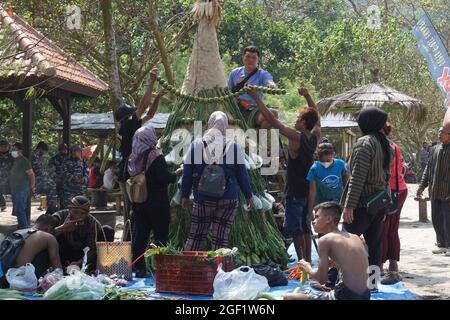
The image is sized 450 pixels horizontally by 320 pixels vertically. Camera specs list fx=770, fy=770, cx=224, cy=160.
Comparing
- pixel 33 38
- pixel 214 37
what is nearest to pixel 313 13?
pixel 33 38

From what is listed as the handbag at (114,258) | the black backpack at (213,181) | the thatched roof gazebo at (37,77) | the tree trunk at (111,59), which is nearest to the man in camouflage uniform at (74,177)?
the thatched roof gazebo at (37,77)

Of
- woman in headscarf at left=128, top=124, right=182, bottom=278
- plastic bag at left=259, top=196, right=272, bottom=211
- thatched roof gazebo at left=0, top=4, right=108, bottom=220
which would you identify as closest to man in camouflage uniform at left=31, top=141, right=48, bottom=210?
thatched roof gazebo at left=0, top=4, right=108, bottom=220

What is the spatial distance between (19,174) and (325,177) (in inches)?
251

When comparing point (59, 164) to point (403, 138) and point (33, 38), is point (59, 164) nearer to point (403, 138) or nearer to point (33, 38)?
point (33, 38)

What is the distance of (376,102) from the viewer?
51.8 feet

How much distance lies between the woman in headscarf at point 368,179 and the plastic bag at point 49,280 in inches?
109

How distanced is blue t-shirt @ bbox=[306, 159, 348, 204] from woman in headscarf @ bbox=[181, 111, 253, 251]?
0.94 m

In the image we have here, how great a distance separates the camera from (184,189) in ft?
26.3

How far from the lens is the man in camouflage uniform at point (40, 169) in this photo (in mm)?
14490

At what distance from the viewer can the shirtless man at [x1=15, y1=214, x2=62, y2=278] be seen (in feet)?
24.7

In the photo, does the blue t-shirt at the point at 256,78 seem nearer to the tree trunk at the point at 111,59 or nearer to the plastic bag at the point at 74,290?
the tree trunk at the point at 111,59

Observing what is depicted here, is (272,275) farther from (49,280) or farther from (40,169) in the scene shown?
(40,169)

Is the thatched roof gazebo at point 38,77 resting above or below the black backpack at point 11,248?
above

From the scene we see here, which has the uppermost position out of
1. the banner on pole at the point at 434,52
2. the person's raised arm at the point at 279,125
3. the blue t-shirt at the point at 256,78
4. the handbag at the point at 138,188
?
the banner on pole at the point at 434,52
